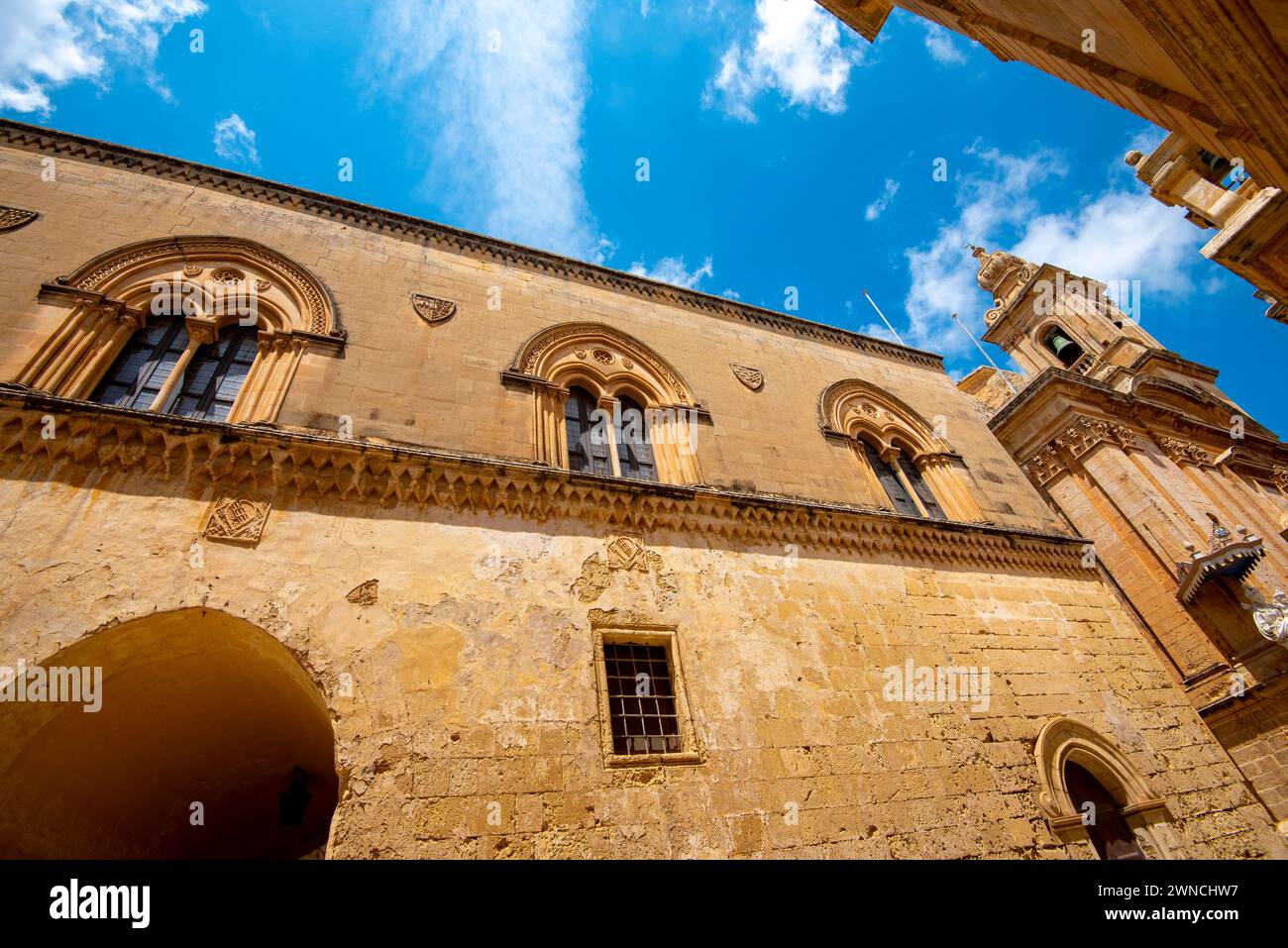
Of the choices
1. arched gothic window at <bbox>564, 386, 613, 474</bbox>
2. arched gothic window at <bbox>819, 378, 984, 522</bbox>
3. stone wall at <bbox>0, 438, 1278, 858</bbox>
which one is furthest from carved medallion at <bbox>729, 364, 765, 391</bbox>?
stone wall at <bbox>0, 438, 1278, 858</bbox>

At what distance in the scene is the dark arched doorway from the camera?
6.75 metres

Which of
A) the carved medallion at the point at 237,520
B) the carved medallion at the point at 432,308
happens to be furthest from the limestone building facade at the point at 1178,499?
the carved medallion at the point at 237,520

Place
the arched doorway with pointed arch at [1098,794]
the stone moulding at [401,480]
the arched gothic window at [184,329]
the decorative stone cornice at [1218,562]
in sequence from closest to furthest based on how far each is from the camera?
the stone moulding at [401,480]
the arched gothic window at [184,329]
the arched doorway with pointed arch at [1098,794]
the decorative stone cornice at [1218,562]

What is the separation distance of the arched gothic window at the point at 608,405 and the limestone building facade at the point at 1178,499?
35.8 ft

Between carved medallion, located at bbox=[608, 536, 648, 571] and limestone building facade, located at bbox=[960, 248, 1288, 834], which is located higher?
limestone building facade, located at bbox=[960, 248, 1288, 834]

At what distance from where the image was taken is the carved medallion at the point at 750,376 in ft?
32.7

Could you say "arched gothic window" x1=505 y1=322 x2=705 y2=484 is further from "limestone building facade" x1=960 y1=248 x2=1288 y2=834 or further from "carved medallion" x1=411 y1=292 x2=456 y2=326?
"limestone building facade" x1=960 y1=248 x2=1288 y2=834

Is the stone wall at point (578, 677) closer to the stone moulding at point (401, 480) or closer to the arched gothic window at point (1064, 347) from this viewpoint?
the stone moulding at point (401, 480)

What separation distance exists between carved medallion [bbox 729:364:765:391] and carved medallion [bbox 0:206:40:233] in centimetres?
927

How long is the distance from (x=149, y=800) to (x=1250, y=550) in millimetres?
17508

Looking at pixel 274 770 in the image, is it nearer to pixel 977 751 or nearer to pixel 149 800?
pixel 149 800

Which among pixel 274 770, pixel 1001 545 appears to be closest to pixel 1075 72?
pixel 1001 545

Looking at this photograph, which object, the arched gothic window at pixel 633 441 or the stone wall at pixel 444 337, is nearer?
the stone wall at pixel 444 337
